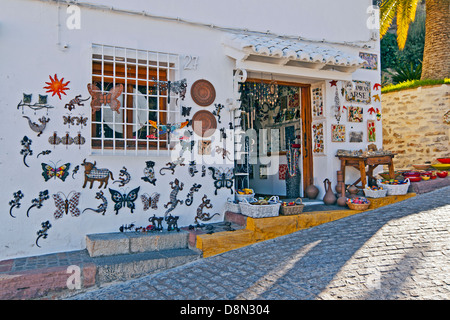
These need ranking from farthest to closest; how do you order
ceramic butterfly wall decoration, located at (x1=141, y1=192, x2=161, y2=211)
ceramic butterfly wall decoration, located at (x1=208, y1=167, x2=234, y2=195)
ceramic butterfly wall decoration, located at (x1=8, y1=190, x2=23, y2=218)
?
ceramic butterfly wall decoration, located at (x1=208, y1=167, x2=234, y2=195) < ceramic butterfly wall decoration, located at (x1=141, y1=192, x2=161, y2=211) < ceramic butterfly wall decoration, located at (x1=8, y1=190, x2=23, y2=218)

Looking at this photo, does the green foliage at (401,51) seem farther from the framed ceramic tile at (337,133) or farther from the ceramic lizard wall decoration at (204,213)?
the ceramic lizard wall decoration at (204,213)

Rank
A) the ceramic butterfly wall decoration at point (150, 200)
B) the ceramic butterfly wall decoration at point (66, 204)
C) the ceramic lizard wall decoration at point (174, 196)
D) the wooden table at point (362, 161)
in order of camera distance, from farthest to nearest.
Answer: the wooden table at point (362, 161) < the ceramic lizard wall decoration at point (174, 196) < the ceramic butterfly wall decoration at point (150, 200) < the ceramic butterfly wall decoration at point (66, 204)

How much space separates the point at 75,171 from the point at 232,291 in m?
2.59

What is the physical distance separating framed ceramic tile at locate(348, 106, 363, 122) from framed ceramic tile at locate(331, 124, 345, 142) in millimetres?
265

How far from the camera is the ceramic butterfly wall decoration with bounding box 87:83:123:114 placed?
16.6 ft

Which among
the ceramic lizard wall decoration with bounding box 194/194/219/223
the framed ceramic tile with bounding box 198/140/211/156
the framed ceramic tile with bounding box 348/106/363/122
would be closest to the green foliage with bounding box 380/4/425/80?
the framed ceramic tile with bounding box 348/106/363/122

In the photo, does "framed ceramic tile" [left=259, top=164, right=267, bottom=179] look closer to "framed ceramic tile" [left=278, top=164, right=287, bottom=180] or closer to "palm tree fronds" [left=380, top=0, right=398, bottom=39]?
"framed ceramic tile" [left=278, top=164, right=287, bottom=180]

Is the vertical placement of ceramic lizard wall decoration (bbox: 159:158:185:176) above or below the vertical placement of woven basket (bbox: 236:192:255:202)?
above

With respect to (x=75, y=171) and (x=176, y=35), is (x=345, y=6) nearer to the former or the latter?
(x=176, y=35)

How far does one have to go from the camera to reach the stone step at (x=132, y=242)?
15.2 feet

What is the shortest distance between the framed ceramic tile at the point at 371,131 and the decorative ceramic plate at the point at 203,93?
3.27 metres

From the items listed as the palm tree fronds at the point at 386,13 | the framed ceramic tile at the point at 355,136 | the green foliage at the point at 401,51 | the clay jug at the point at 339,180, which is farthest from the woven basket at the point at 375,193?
the green foliage at the point at 401,51

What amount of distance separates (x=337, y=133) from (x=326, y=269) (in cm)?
348
